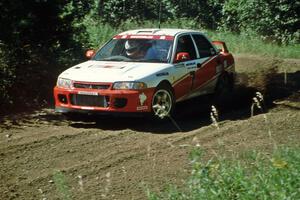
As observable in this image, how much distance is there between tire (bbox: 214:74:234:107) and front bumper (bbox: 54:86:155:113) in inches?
110

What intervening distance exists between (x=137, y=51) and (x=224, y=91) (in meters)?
2.84

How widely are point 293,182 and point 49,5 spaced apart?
31.0 ft

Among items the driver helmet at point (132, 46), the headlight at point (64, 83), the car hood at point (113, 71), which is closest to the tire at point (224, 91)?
the driver helmet at point (132, 46)

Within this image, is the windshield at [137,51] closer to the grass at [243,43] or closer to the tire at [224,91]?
the tire at [224,91]

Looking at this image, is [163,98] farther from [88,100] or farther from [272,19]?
[272,19]

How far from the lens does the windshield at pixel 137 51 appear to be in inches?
440

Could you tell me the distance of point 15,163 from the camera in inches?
314

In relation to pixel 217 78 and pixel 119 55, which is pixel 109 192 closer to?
pixel 119 55

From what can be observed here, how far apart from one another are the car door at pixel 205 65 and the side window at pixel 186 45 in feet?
0.54

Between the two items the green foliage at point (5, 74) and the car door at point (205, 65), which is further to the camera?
the green foliage at point (5, 74)

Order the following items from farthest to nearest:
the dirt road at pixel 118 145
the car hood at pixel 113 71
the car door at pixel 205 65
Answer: the car door at pixel 205 65 → the car hood at pixel 113 71 → the dirt road at pixel 118 145

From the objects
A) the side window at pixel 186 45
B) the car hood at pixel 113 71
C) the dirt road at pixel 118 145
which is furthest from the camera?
the side window at pixel 186 45

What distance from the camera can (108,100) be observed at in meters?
10.1

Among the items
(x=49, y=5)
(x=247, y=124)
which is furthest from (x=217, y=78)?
(x=49, y=5)
